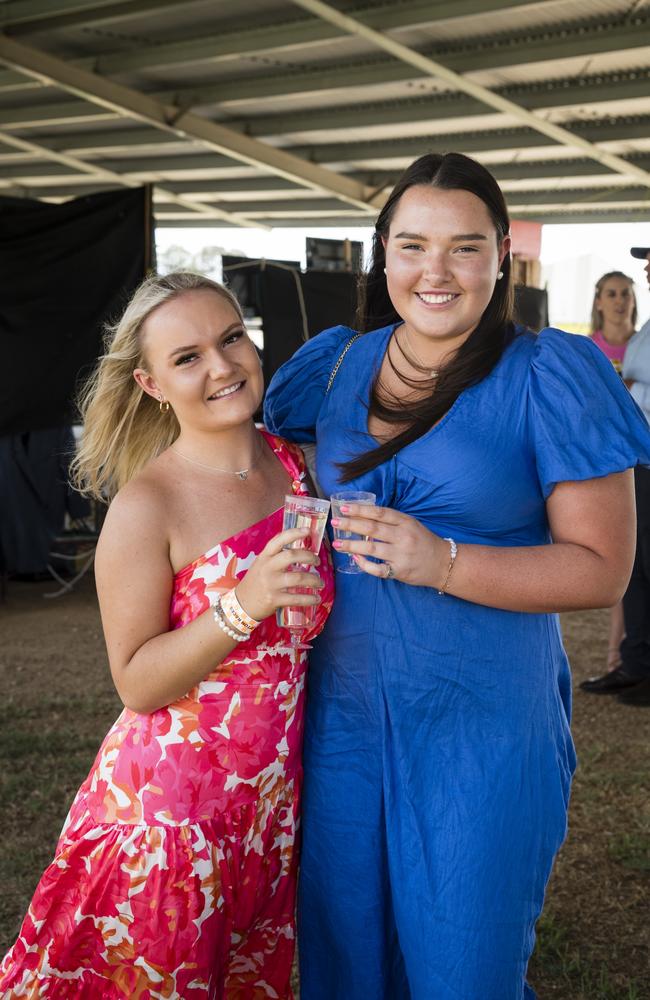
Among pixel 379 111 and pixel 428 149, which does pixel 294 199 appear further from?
pixel 379 111

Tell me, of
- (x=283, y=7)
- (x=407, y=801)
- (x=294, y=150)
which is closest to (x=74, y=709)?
(x=407, y=801)

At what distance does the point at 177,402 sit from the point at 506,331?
623mm

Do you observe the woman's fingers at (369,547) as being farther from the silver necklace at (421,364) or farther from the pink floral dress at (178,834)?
the silver necklace at (421,364)

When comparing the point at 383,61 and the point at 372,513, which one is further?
the point at 383,61

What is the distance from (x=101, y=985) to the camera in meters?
1.81

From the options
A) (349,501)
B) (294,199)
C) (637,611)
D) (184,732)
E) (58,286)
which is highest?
(294,199)

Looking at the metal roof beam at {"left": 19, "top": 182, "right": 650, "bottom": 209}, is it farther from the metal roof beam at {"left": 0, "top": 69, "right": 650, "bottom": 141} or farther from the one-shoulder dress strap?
the one-shoulder dress strap

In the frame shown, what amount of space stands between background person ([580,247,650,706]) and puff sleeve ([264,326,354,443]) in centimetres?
325

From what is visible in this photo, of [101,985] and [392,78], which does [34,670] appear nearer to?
[101,985]

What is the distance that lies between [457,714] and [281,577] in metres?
0.42

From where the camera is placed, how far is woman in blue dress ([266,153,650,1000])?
1.67 meters

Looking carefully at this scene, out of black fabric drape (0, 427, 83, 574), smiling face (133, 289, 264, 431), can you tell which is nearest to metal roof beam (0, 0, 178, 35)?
black fabric drape (0, 427, 83, 574)

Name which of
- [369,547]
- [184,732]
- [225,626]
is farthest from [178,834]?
[369,547]

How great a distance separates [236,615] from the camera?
65.6 inches
